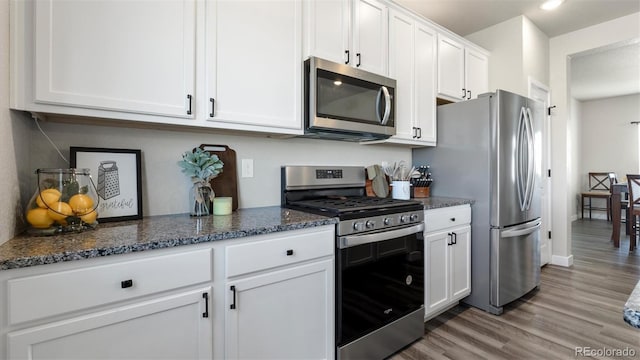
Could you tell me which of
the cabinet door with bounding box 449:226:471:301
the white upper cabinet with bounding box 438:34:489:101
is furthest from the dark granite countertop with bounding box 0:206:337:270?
the white upper cabinet with bounding box 438:34:489:101

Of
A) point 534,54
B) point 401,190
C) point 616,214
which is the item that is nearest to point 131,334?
point 401,190

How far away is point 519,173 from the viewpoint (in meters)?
2.43

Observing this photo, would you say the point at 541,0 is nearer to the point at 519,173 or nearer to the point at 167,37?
the point at 519,173

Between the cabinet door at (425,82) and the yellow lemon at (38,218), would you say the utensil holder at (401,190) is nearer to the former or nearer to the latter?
the cabinet door at (425,82)

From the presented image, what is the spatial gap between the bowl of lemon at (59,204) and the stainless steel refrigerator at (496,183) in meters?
2.43

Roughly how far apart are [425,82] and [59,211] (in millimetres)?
2471

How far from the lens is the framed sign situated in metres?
1.39

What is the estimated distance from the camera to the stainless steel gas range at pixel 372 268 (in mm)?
1556

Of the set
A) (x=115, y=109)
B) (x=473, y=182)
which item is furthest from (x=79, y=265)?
(x=473, y=182)

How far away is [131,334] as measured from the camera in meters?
1.03

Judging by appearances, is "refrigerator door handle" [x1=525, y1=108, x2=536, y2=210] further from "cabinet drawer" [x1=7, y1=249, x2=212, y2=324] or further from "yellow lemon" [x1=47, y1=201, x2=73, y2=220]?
"yellow lemon" [x1=47, y1=201, x2=73, y2=220]

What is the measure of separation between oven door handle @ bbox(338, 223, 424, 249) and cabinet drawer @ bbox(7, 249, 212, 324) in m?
0.65

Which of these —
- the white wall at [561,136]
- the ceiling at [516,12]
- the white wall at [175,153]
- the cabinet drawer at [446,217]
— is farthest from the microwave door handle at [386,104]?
the white wall at [561,136]

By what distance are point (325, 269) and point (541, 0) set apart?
9.93ft
